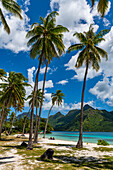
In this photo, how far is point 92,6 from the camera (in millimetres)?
7227

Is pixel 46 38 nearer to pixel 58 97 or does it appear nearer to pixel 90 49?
pixel 90 49

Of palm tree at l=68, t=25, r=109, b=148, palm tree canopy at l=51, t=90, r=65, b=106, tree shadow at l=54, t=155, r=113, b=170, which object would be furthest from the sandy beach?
palm tree canopy at l=51, t=90, r=65, b=106

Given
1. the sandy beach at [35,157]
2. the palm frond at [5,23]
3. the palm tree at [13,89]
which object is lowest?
the sandy beach at [35,157]

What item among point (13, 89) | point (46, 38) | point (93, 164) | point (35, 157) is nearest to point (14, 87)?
point (13, 89)

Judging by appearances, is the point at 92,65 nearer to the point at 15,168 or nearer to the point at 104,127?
the point at 15,168

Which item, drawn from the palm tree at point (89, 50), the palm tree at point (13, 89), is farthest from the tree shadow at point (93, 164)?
the palm tree at point (13, 89)

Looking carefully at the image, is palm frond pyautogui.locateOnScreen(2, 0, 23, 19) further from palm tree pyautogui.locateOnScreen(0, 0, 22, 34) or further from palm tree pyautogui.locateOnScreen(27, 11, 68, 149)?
palm tree pyautogui.locateOnScreen(27, 11, 68, 149)

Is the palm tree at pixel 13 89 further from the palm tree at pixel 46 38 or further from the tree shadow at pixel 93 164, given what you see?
the tree shadow at pixel 93 164

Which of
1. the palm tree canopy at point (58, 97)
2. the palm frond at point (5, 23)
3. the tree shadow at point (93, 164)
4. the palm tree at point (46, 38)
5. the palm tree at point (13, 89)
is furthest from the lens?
the palm tree canopy at point (58, 97)

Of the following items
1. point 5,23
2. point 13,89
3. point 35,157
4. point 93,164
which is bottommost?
point 35,157

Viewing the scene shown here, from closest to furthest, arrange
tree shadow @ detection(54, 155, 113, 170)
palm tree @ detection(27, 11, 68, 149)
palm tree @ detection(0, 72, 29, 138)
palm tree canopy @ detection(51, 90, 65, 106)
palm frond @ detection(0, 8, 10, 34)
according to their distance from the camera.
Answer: tree shadow @ detection(54, 155, 113, 170)
palm frond @ detection(0, 8, 10, 34)
palm tree @ detection(27, 11, 68, 149)
palm tree @ detection(0, 72, 29, 138)
palm tree canopy @ detection(51, 90, 65, 106)

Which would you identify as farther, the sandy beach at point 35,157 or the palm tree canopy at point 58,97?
the palm tree canopy at point 58,97

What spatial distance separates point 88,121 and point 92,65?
160 m

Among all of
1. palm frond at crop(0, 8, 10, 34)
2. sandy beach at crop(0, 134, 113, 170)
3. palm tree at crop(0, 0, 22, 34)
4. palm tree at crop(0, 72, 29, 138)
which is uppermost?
palm tree at crop(0, 0, 22, 34)
